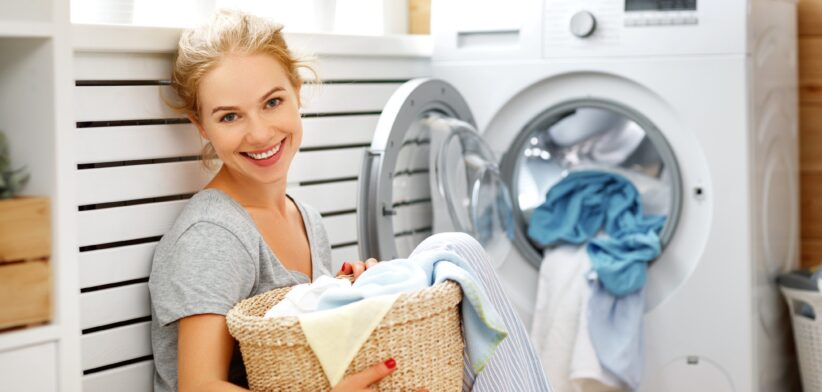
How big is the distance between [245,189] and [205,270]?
0.23 meters

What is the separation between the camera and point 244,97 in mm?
1698

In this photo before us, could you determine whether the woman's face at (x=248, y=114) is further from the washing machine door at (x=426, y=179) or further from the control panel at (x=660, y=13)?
the control panel at (x=660, y=13)

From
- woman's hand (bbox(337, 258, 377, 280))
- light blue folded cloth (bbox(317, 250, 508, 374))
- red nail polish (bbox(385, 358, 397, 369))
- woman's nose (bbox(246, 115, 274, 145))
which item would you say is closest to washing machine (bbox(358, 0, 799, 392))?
woman's hand (bbox(337, 258, 377, 280))

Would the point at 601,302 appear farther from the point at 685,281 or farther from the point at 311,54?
the point at 311,54

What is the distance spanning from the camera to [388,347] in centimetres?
141

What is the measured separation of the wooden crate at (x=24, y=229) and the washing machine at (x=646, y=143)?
911mm

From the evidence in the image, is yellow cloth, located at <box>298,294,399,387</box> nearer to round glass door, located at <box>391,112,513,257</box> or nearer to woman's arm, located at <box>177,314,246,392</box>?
woman's arm, located at <box>177,314,246,392</box>

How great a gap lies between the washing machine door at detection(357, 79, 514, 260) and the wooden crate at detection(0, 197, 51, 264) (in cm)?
81

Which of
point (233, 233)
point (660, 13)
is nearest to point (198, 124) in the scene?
point (233, 233)

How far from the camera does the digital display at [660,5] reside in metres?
2.34

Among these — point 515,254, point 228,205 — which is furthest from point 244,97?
point 515,254

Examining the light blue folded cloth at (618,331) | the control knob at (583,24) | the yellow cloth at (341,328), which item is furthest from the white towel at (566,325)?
the yellow cloth at (341,328)

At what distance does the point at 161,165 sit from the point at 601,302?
108 cm

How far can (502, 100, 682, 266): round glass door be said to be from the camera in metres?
2.40
